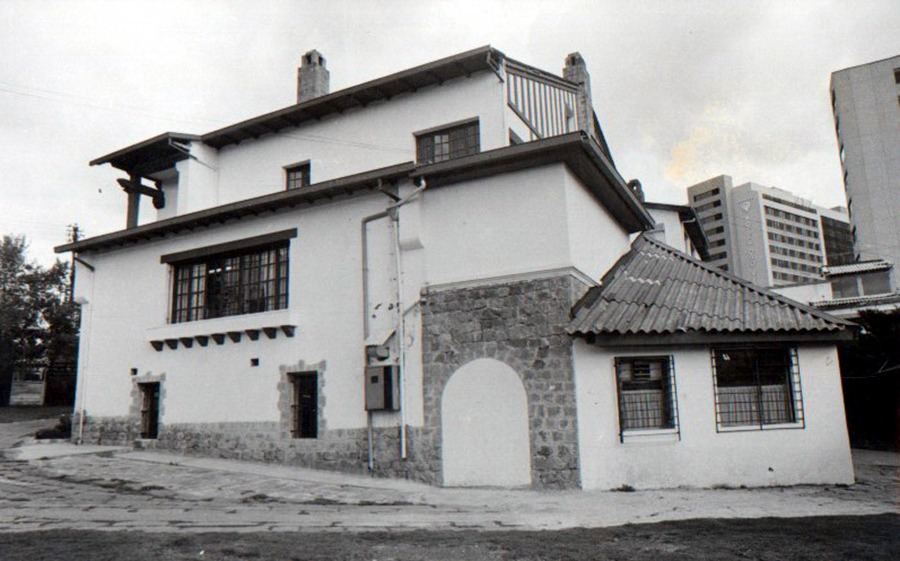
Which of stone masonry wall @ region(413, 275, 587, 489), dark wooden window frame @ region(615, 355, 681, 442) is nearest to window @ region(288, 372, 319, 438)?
stone masonry wall @ region(413, 275, 587, 489)

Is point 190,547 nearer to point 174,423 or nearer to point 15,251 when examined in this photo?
point 174,423

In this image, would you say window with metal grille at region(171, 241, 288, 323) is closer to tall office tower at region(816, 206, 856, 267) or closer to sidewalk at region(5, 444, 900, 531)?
sidewalk at region(5, 444, 900, 531)

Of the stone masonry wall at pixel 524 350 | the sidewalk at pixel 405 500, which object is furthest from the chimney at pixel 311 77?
the sidewalk at pixel 405 500

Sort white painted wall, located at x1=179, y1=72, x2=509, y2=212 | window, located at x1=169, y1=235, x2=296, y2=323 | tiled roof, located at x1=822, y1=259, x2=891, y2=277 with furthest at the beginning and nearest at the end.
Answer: tiled roof, located at x1=822, y1=259, x2=891, y2=277
white painted wall, located at x1=179, y1=72, x2=509, y2=212
window, located at x1=169, y1=235, x2=296, y2=323

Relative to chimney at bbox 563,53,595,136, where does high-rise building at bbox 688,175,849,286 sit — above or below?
above

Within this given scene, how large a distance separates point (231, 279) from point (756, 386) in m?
11.3

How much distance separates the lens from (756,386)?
37.1 ft

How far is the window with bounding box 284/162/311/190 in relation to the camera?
16.9 meters

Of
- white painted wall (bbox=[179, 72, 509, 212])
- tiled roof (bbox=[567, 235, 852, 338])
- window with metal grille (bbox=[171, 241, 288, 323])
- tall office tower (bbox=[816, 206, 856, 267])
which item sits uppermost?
tall office tower (bbox=[816, 206, 856, 267])

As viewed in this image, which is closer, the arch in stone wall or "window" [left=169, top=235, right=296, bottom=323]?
the arch in stone wall

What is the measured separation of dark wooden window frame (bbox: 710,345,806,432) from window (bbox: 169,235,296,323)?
8.93 meters

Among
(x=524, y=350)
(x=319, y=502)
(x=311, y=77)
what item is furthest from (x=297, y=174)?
(x=319, y=502)

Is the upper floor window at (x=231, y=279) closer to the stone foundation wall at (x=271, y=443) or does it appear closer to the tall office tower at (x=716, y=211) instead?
the stone foundation wall at (x=271, y=443)

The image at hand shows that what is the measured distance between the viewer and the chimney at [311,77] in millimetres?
18625
